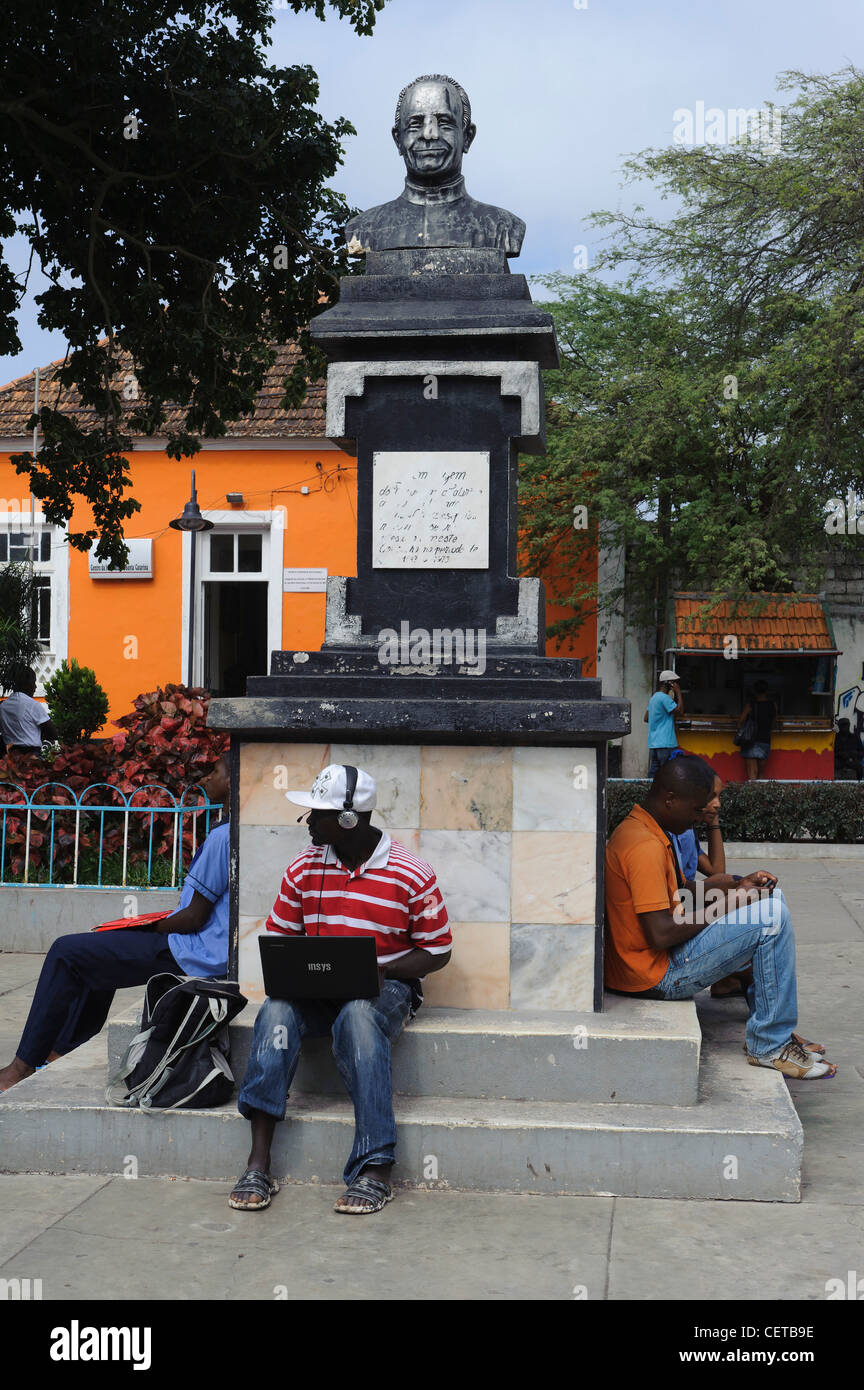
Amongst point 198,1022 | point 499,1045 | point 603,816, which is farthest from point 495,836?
point 198,1022

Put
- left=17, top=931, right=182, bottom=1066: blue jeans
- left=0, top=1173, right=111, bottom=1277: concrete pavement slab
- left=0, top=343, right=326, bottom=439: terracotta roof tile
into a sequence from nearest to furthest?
left=0, top=1173, right=111, bottom=1277: concrete pavement slab, left=17, top=931, right=182, bottom=1066: blue jeans, left=0, top=343, right=326, bottom=439: terracotta roof tile

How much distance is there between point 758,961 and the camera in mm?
5039

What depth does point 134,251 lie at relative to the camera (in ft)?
35.3

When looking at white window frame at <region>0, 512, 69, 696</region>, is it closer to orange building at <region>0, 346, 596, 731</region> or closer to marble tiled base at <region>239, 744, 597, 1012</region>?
orange building at <region>0, 346, 596, 731</region>

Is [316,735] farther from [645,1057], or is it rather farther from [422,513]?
[645,1057]

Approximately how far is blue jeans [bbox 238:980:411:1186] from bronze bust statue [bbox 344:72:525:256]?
3.19 m

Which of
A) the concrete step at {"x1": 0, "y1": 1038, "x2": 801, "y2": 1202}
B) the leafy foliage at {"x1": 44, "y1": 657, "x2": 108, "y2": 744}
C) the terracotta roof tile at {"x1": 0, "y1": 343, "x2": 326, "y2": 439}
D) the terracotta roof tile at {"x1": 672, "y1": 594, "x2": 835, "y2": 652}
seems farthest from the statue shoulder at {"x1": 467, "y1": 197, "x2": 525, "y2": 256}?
the terracotta roof tile at {"x1": 0, "y1": 343, "x2": 326, "y2": 439}

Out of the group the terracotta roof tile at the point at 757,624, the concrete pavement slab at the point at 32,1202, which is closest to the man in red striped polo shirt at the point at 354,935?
the concrete pavement slab at the point at 32,1202

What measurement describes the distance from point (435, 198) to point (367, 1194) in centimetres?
398

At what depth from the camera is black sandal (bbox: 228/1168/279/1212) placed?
4.25 metres

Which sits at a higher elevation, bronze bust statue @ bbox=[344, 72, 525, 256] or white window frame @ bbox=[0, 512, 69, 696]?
bronze bust statue @ bbox=[344, 72, 525, 256]

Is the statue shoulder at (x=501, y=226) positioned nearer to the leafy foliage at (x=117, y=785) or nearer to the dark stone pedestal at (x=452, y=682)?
the dark stone pedestal at (x=452, y=682)

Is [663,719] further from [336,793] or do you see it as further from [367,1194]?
[367,1194]

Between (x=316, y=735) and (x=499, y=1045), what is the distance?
1.31 m
